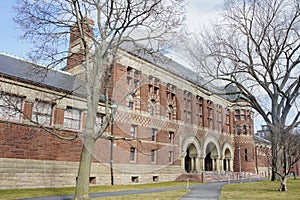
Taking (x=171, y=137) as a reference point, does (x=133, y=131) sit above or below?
above

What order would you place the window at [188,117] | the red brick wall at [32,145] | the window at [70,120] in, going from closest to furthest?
the window at [188,117] < the red brick wall at [32,145] < the window at [70,120]

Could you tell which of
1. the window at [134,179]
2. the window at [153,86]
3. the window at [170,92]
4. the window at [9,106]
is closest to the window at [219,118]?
the window at [170,92]

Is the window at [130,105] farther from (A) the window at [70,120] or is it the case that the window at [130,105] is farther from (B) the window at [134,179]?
(B) the window at [134,179]

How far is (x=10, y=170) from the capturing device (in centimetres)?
1728

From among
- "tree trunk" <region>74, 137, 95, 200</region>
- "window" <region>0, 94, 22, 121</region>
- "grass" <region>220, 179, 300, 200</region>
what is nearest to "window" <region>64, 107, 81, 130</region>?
"window" <region>0, 94, 22, 121</region>

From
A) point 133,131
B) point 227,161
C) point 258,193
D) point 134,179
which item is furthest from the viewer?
point 227,161

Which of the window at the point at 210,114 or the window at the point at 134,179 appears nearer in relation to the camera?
the window at the point at 210,114

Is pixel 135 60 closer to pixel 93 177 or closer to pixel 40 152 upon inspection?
pixel 40 152

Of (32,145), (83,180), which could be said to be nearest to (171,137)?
(83,180)

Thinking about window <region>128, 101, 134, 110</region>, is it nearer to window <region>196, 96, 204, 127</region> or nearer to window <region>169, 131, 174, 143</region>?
window <region>169, 131, 174, 143</region>

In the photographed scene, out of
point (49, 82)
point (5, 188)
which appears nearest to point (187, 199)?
point (5, 188)

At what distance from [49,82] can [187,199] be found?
1328 cm

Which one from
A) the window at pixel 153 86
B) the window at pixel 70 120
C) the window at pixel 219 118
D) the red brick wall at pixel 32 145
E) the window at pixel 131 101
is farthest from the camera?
the window at pixel 70 120

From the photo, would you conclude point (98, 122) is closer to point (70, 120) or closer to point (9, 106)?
point (70, 120)
